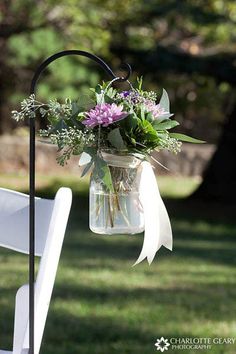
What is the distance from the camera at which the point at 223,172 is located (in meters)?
12.6

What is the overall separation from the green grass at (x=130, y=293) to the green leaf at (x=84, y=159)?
2.76 metres

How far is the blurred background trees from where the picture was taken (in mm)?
11969

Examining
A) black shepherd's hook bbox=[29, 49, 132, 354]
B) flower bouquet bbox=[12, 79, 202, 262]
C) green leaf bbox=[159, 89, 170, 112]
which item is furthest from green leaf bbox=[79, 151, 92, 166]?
green leaf bbox=[159, 89, 170, 112]

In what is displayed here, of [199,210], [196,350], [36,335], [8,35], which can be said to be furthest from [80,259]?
A: [8,35]

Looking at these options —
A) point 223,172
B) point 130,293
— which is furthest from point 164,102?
point 223,172

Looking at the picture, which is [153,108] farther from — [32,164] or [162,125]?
[32,164]

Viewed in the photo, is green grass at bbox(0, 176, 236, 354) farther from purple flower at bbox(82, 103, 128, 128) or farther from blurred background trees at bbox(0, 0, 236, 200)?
purple flower at bbox(82, 103, 128, 128)

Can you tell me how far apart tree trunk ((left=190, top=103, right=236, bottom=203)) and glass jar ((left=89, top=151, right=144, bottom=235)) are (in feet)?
32.6

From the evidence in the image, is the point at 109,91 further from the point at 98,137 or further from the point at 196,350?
the point at 196,350

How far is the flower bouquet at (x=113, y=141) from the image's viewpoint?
2502mm

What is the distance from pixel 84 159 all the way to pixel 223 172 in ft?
33.4

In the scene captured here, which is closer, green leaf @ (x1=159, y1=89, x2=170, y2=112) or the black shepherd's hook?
the black shepherd's hook

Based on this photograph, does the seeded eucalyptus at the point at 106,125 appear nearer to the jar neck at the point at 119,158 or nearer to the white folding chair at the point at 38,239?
the jar neck at the point at 119,158

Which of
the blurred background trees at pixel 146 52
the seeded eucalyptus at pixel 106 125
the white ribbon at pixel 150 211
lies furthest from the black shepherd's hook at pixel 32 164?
the blurred background trees at pixel 146 52
